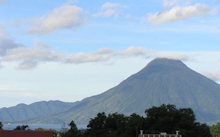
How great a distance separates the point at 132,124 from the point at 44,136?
2156 inches

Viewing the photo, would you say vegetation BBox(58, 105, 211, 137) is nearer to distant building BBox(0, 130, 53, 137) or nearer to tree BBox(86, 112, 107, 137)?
Answer: tree BBox(86, 112, 107, 137)

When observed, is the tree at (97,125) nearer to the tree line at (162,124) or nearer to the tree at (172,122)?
the tree line at (162,124)

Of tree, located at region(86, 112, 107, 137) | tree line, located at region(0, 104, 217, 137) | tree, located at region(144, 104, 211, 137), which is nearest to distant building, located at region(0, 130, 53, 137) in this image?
tree line, located at region(0, 104, 217, 137)

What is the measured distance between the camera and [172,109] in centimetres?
15688

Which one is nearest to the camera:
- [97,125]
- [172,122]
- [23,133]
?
[23,133]

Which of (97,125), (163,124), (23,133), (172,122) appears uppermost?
(97,125)

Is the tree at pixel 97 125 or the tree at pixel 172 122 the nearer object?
the tree at pixel 172 122

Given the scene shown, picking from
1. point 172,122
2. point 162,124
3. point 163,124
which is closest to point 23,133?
point 162,124

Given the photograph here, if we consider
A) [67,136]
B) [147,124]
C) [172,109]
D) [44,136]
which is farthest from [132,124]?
[44,136]

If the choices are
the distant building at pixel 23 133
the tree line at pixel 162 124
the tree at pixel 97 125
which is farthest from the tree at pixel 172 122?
the distant building at pixel 23 133

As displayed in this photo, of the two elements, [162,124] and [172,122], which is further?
[172,122]

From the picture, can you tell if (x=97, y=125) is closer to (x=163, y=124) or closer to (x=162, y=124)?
(x=162, y=124)

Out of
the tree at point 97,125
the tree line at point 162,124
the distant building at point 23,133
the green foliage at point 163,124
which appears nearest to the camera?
the distant building at point 23,133

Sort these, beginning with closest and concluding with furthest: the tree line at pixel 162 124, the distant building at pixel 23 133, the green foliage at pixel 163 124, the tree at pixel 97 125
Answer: the distant building at pixel 23 133 < the tree line at pixel 162 124 < the green foliage at pixel 163 124 < the tree at pixel 97 125
